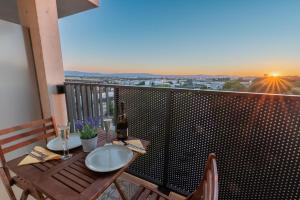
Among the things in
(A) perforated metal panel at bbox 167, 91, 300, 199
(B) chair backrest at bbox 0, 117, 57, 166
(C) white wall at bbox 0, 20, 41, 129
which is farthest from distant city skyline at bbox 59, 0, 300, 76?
(B) chair backrest at bbox 0, 117, 57, 166

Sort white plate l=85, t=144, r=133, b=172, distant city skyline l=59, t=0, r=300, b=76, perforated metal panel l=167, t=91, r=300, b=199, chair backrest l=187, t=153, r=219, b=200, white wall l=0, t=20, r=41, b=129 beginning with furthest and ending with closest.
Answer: distant city skyline l=59, t=0, r=300, b=76 < white wall l=0, t=20, r=41, b=129 < perforated metal panel l=167, t=91, r=300, b=199 < white plate l=85, t=144, r=133, b=172 < chair backrest l=187, t=153, r=219, b=200

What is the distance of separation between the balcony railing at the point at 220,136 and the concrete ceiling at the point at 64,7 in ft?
5.60

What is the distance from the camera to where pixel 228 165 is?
1.42 m

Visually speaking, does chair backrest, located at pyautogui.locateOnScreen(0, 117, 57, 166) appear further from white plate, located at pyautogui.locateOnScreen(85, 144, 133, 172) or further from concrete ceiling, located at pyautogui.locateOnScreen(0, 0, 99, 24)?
concrete ceiling, located at pyautogui.locateOnScreen(0, 0, 99, 24)

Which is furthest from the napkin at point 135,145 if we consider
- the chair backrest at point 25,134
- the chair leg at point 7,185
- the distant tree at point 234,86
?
the distant tree at point 234,86

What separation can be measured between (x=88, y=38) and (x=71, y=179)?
479 cm

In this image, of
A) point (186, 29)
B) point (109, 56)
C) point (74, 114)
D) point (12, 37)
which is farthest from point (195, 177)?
point (109, 56)

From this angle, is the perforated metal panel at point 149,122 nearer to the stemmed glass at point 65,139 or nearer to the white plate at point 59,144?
the white plate at point 59,144

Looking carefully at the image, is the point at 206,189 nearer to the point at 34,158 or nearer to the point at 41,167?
the point at 41,167

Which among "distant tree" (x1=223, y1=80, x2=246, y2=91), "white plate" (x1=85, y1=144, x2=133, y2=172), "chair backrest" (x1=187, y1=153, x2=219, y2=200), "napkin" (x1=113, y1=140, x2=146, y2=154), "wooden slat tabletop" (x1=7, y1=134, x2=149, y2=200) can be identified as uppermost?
"distant tree" (x1=223, y1=80, x2=246, y2=91)

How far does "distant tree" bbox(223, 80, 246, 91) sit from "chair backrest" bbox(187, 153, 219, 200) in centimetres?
93

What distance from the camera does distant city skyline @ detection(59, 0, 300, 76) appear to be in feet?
8.51

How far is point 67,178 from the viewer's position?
81 cm

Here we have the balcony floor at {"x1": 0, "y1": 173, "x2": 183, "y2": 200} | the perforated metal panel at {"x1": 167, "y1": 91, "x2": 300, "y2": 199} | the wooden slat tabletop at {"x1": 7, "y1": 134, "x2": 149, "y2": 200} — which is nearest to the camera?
the wooden slat tabletop at {"x1": 7, "y1": 134, "x2": 149, "y2": 200}
